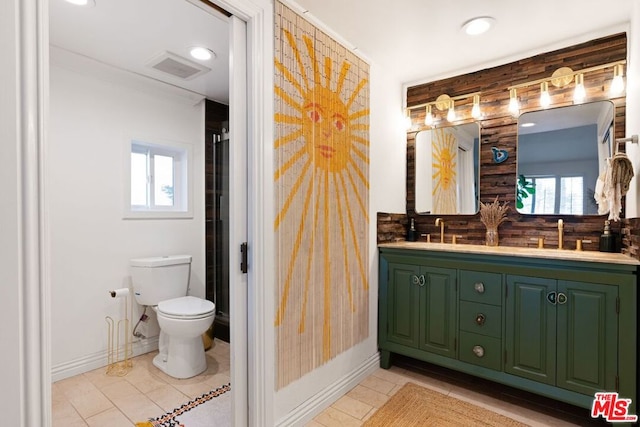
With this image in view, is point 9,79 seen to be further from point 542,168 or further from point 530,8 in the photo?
point 542,168

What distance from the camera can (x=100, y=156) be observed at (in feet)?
8.32

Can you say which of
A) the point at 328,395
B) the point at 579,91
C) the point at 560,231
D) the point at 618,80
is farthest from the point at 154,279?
the point at 618,80

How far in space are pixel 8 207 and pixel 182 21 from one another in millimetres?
1521

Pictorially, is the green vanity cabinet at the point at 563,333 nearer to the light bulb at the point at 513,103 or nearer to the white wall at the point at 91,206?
the light bulb at the point at 513,103

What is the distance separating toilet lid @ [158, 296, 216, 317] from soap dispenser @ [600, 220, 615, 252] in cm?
263

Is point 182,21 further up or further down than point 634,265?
further up

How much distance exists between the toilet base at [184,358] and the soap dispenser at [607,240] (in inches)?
110

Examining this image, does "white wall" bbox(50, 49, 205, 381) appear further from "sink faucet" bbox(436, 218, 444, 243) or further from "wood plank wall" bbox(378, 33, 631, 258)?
"sink faucet" bbox(436, 218, 444, 243)

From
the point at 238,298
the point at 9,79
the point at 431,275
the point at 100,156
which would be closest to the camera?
the point at 9,79

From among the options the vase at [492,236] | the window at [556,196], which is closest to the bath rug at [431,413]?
the vase at [492,236]

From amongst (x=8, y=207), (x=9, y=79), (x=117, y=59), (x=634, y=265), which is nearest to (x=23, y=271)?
(x=8, y=207)

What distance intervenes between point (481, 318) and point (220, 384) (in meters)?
1.82

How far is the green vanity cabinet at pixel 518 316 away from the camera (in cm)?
170

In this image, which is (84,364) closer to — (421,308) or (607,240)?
(421,308)
